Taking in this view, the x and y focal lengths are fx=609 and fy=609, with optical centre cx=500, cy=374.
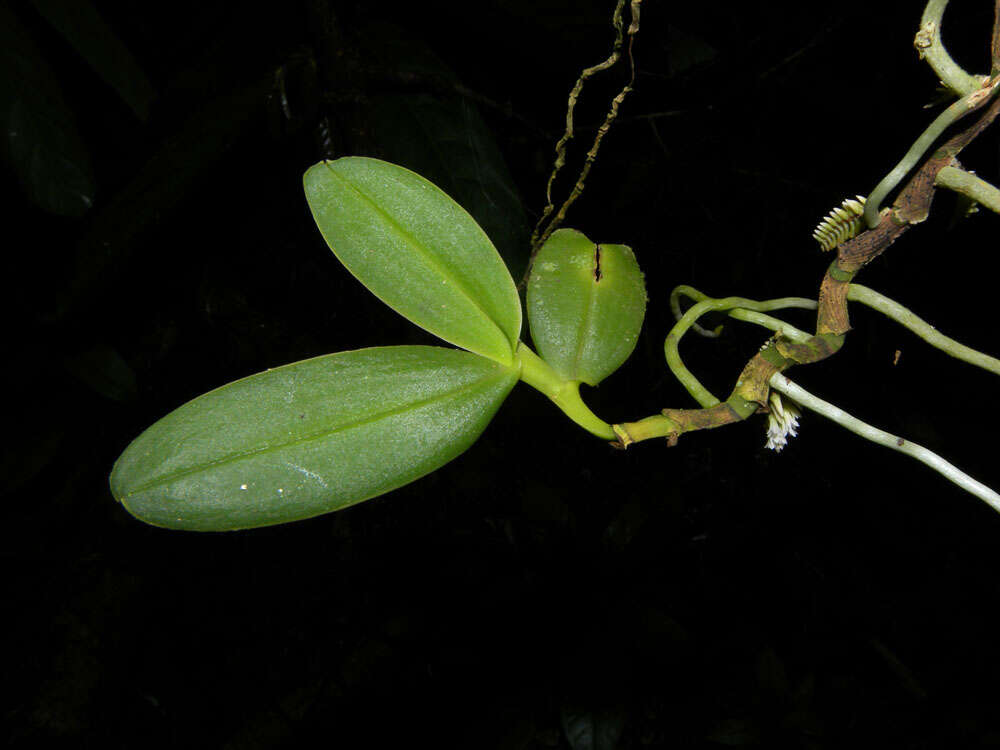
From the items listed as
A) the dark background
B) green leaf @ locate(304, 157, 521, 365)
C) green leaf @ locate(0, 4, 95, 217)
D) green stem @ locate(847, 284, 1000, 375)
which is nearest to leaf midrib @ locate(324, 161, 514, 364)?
green leaf @ locate(304, 157, 521, 365)

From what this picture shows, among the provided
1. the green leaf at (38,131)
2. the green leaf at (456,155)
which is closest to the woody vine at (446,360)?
the green leaf at (456,155)

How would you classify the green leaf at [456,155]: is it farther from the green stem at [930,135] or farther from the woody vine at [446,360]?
the green stem at [930,135]

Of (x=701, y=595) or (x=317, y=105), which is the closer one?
(x=317, y=105)

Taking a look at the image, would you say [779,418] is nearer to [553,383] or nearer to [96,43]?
[553,383]

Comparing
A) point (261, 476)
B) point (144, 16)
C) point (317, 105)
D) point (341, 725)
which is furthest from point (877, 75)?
point (341, 725)

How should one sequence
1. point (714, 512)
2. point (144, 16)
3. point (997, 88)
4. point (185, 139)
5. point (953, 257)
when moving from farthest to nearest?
1. point (714, 512)
2. point (144, 16)
3. point (185, 139)
4. point (953, 257)
5. point (997, 88)

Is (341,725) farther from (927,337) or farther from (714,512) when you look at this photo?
(927,337)
